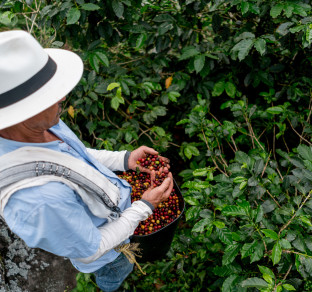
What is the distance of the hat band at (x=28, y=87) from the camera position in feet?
3.26

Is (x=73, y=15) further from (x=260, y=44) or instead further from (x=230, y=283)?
(x=230, y=283)

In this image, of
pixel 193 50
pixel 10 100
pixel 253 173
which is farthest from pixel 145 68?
pixel 10 100

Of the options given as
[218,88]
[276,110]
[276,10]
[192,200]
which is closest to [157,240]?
[192,200]

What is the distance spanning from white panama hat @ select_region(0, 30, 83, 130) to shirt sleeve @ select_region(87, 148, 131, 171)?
2.74 feet

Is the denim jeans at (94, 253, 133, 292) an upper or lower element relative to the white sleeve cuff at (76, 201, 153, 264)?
lower

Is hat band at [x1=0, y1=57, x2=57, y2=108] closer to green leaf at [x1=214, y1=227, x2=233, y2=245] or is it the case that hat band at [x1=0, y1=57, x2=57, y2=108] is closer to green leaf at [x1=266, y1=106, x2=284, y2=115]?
green leaf at [x1=214, y1=227, x2=233, y2=245]

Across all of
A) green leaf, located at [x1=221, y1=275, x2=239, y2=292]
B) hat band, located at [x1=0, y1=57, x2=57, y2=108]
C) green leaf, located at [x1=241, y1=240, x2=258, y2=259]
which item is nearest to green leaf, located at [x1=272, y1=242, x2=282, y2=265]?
green leaf, located at [x1=241, y1=240, x2=258, y2=259]

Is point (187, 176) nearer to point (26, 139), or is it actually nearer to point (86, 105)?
point (86, 105)

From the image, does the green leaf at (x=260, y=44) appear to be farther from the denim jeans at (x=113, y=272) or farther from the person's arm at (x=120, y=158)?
the denim jeans at (x=113, y=272)

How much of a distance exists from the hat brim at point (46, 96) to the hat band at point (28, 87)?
0.5 inches

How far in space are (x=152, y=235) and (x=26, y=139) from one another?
37.0 inches

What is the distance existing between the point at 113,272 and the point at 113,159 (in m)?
0.78

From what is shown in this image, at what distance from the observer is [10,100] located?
1.00 m

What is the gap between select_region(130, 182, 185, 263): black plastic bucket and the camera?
5.61 feet
